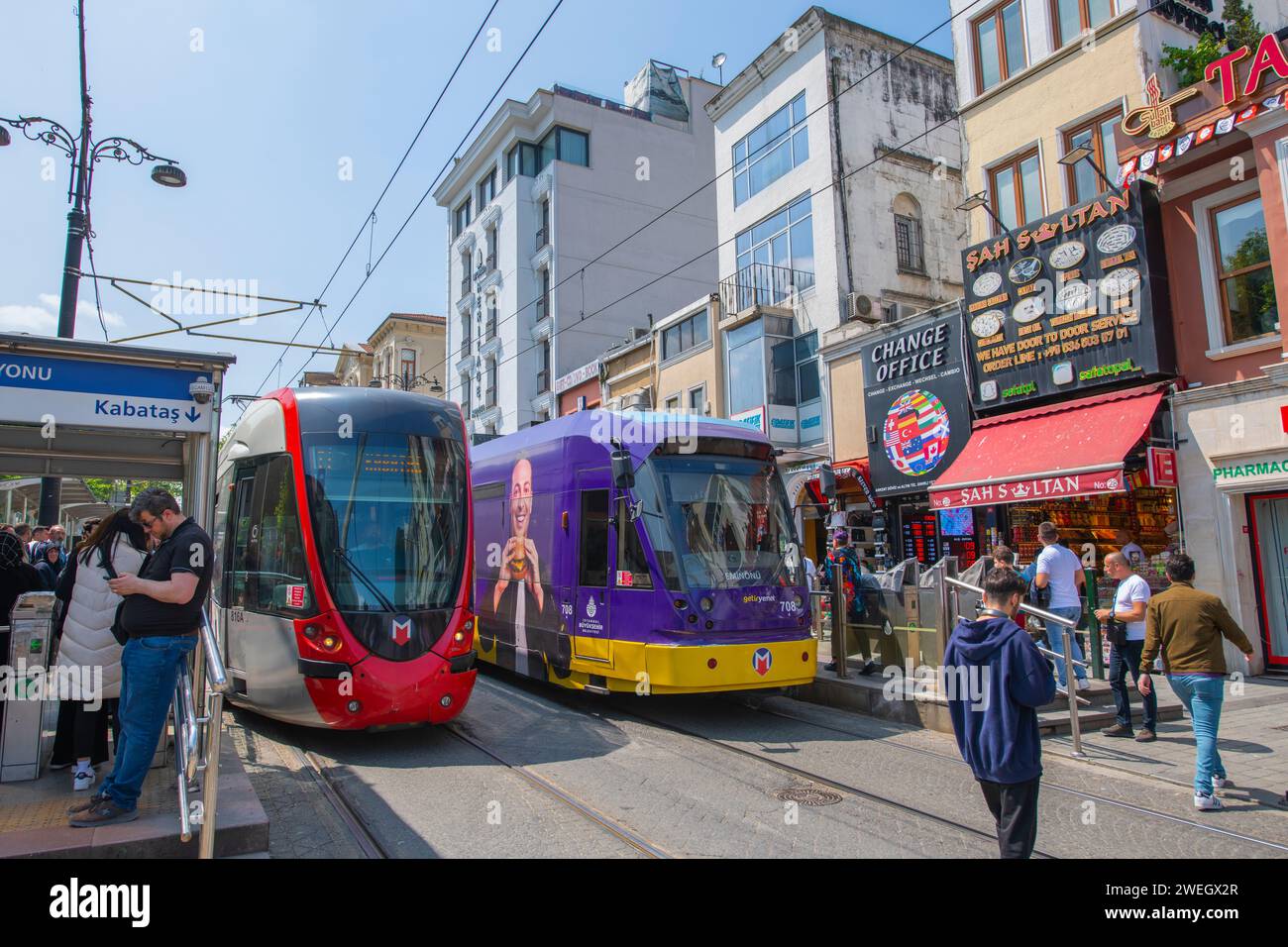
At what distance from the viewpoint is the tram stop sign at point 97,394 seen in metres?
5.68

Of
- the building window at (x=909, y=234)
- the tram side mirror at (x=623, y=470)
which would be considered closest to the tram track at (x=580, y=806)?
the tram side mirror at (x=623, y=470)

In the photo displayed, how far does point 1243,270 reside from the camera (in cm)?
1216

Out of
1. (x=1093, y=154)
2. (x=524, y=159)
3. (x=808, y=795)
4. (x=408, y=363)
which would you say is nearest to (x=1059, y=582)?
(x=808, y=795)

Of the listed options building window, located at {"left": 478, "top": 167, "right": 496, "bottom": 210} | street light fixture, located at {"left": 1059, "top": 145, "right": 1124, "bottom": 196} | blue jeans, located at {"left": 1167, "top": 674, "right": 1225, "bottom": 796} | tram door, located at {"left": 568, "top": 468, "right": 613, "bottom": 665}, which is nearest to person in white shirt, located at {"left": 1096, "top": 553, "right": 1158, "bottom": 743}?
blue jeans, located at {"left": 1167, "top": 674, "right": 1225, "bottom": 796}

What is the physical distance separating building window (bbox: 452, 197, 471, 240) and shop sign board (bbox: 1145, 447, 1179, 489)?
3649 centimetres

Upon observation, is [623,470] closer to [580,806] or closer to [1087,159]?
[580,806]

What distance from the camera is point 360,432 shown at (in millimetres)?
7930

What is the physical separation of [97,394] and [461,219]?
40.6 meters

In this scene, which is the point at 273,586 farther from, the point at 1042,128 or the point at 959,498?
the point at 1042,128

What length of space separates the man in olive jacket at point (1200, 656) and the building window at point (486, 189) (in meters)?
38.0

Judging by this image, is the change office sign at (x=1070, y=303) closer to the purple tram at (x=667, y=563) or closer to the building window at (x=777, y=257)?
the building window at (x=777, y=257)

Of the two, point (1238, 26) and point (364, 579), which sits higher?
point (1238, 26)

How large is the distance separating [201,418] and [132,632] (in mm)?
2028
